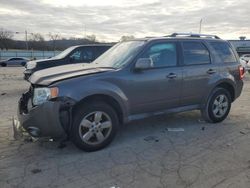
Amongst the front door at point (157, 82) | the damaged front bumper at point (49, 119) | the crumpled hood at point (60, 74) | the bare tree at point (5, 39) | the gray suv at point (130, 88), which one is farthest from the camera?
the bare tree at point (5, 39)

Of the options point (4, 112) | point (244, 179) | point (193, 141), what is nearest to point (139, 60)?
point (193, 141)

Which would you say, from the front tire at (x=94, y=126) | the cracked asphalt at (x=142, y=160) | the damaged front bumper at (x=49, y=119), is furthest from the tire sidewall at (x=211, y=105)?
the damaged front bumper at (x=49, y=119)

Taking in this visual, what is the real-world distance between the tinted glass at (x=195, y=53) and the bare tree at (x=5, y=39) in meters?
74.9

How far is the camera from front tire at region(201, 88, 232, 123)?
687 centimetres

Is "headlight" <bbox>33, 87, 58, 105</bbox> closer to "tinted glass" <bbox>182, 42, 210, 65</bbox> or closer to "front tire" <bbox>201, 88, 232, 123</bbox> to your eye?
"tinted glass" <bbox>182, 42, 210, 65</bbox>

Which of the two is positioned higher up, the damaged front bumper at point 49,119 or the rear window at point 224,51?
the rear window at point 224,51

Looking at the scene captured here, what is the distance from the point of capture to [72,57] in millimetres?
12656

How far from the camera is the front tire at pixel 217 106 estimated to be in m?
6.87

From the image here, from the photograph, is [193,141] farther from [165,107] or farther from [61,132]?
[61,132]

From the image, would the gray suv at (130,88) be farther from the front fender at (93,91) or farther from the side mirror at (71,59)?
the side mirror at (71,59)

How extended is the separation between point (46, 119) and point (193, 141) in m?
2.52

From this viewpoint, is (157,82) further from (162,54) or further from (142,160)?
(142,160)

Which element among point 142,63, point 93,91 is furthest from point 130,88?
point 93,91

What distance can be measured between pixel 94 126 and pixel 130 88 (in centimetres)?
89
